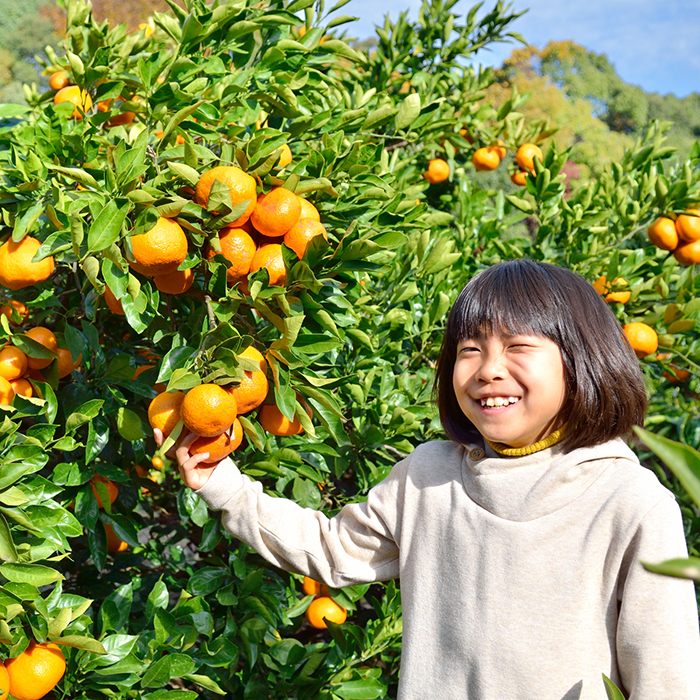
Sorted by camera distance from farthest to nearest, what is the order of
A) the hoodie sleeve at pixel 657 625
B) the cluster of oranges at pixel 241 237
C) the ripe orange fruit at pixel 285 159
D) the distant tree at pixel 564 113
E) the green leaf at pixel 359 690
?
the distant tree at pixel 564 113 → the green leaf at pixel 359 690 → the ripe orange fruit at pixel 285 159 → the cluster of oranges at pixel 241 237 → the hoodie sleeve at pixel 657 625

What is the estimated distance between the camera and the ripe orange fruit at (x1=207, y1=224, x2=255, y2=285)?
95 centimetres

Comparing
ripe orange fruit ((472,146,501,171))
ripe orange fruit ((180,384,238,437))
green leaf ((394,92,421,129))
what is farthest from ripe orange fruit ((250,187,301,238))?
ripe orange fruit ((472,146,501,171))

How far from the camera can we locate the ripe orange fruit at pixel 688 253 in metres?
1.88

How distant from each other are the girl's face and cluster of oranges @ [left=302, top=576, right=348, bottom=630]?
0.66 metres

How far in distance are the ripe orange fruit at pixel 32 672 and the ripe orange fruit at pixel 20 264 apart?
54 cm

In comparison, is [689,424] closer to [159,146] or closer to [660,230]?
[660,230]

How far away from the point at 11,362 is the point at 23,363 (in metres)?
0.02

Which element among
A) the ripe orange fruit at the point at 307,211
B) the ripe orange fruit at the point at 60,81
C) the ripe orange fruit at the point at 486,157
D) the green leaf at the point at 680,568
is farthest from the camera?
the ripe orange fruit at the point at 486,157

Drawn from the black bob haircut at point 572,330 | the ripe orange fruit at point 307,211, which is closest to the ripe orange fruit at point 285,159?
the ripe orange fruit at point 307,211

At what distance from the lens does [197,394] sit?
0.87m

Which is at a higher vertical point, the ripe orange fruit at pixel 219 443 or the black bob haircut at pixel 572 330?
the black bob haircut at pixel 572 330

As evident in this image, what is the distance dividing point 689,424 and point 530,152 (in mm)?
997

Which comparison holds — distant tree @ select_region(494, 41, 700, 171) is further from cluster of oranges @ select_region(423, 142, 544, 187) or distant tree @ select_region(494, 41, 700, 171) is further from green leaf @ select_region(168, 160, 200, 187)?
green leaf @ select_region(168, 160, 200, 187)

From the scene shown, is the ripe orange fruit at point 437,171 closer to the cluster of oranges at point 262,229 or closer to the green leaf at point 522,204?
the green leaf at point 522,204
